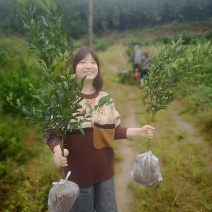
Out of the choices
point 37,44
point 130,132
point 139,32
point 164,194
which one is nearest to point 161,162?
point 164,194

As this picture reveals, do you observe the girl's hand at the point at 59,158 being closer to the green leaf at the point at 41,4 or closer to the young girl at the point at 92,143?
the young girl at the point at 92,143

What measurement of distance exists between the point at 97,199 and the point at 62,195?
0.53m

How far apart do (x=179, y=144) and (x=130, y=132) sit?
2136 mm

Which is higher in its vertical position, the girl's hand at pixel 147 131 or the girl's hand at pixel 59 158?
the girl's hand at pixel 59 158

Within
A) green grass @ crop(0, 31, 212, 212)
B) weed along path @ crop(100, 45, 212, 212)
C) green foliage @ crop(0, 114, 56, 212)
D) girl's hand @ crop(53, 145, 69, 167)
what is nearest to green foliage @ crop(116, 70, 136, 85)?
weed along path @ crop(100, 45, 212, 212)

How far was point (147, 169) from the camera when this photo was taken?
1.85 metres

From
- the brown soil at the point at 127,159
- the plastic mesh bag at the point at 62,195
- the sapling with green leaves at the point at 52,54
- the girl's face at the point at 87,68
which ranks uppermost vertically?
the sapling with green leaves at the point at 52,54

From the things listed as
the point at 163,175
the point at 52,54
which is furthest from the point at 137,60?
the point at 52,54

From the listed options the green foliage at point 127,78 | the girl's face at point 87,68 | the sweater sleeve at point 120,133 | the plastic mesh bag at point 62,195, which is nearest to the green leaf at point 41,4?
the girl's face at point 87,68

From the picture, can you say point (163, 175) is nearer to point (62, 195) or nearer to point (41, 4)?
point (62, 195)

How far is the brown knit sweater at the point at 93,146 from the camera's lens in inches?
64.8

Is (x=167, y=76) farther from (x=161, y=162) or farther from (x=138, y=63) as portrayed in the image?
(x=138, y=63)

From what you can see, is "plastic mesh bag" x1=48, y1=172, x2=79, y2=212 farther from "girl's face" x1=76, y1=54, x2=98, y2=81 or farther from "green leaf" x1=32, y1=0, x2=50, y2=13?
"green leaf" x1=32, y1=0, x2=50, y2=13

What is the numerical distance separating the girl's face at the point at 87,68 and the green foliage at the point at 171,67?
330 millimetres
